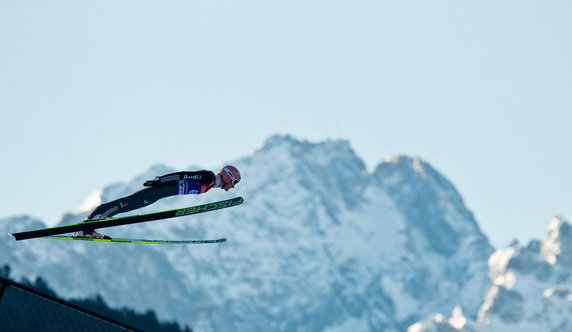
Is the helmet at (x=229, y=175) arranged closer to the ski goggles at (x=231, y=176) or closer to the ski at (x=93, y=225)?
the ski goggles at (x=231, y=176)

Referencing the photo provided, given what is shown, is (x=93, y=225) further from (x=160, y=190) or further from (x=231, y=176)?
(x=231, y=176)

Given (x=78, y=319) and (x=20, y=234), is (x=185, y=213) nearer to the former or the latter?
(x=20, y=234)

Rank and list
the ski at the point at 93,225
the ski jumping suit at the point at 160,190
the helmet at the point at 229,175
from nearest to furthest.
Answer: the ski at the point at 93,225
the ski jumping suit at the point at 160,190
the helmet at the point at 229,175

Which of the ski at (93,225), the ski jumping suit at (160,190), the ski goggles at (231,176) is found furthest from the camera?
the ski goggles at (231,176)

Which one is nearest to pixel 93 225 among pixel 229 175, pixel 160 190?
pixel 160 190

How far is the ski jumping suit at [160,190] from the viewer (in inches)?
666

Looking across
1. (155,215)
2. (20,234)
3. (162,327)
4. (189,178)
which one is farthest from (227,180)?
(162,327)

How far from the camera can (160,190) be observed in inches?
683

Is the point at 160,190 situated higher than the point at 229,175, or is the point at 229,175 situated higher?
the point at 229,175

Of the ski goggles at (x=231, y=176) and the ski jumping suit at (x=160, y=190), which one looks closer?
the ski jumping suit at (x=160, y=190)

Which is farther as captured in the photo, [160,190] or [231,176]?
[231,176]

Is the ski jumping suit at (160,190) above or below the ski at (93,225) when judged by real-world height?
above

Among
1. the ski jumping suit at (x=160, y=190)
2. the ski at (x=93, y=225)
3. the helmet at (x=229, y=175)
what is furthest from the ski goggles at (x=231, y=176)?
the ski at (x=93, y=225)

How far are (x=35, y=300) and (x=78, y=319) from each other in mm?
744
